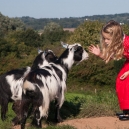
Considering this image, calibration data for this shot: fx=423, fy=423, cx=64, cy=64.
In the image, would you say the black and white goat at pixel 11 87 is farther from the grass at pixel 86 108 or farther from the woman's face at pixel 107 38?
the woman's face at pixel 107 38

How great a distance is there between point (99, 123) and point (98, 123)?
22 millimetres

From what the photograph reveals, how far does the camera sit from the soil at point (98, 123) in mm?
8975

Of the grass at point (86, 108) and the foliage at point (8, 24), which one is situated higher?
the grass at point (86, 108)

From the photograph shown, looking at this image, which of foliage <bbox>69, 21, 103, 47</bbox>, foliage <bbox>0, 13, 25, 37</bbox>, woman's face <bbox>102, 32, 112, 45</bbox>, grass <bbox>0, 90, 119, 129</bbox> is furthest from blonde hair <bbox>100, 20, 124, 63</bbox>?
foliage <bbox>0, 13, 25, 37</bbox>

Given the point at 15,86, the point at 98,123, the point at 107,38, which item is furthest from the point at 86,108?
the point at 107,38

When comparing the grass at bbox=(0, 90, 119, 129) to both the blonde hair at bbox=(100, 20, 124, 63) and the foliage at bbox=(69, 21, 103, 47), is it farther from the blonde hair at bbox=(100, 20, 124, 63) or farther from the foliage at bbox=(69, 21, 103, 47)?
the foliage at bbox=(69, 21, 103, 47)

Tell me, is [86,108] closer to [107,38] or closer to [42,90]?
[42,90]

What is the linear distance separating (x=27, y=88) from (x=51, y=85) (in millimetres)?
584

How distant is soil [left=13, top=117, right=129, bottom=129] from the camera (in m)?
8.98

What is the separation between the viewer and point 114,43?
262 inches

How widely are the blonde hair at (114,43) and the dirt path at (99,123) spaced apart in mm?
2350

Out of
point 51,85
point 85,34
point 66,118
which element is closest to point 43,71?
point 51,85

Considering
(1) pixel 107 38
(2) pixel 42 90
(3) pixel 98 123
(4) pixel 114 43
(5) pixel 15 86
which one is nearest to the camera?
(4) pixel 114 43

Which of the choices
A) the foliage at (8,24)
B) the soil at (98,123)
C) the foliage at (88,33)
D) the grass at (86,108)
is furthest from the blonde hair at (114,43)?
the foliage at (8,24)
